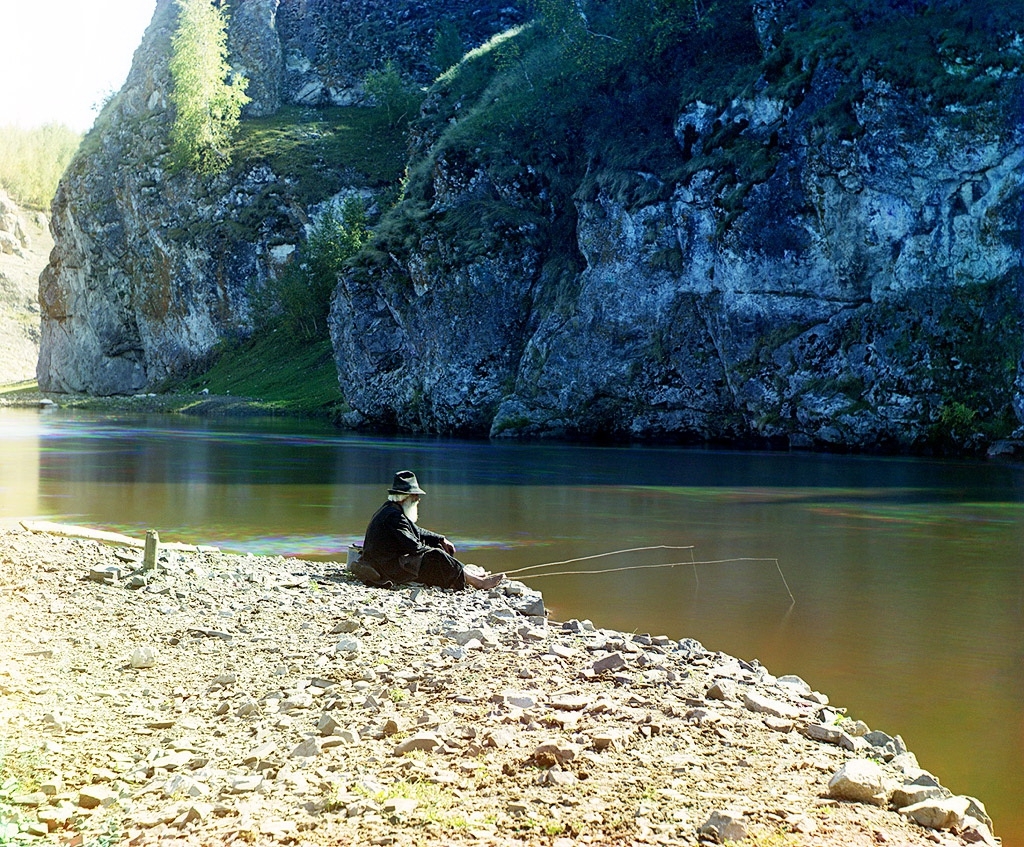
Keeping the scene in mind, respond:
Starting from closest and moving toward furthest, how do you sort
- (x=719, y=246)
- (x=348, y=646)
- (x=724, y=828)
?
(x=724, y=828)
(x=348, y=646)
(x=719, y=246)

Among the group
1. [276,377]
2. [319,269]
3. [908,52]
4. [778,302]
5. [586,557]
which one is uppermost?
[908,52]

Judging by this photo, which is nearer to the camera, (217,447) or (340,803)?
(340,803)

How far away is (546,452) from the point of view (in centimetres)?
4269

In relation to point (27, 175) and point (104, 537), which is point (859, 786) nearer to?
point (104, 537)

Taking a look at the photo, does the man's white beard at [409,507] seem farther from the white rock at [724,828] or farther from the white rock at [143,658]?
the white rock at [724,828]

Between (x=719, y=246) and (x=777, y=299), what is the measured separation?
3556 mm

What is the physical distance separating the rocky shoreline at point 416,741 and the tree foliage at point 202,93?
93257 mm

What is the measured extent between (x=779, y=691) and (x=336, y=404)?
66.3m

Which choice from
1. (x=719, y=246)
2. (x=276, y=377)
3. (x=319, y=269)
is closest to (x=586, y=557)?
(x=719, y=246)

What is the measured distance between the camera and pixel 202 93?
99.5 meters

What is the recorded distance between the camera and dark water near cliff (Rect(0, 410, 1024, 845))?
10.7 metres

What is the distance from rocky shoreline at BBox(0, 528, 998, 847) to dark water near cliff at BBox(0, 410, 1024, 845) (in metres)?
1.27

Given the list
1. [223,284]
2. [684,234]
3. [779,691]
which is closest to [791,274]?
[684,234]

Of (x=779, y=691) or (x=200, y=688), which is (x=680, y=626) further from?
(x=200, y=688)
